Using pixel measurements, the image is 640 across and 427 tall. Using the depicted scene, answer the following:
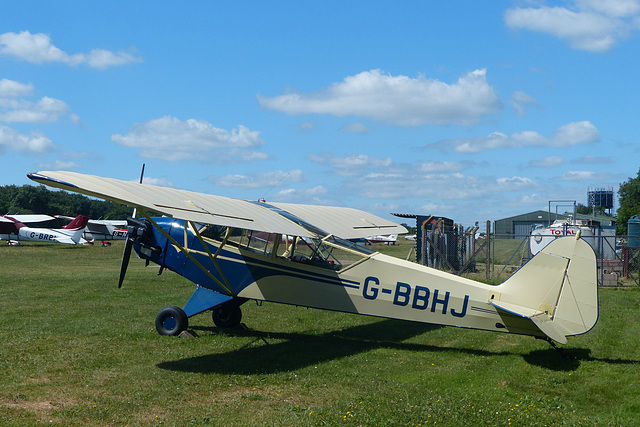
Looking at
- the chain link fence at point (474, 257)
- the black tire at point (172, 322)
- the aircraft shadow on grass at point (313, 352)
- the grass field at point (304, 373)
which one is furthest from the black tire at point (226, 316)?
the chain link fence at point (474, 257)

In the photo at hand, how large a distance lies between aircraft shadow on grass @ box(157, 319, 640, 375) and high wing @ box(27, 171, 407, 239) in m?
1.82

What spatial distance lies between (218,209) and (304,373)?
2826 mm

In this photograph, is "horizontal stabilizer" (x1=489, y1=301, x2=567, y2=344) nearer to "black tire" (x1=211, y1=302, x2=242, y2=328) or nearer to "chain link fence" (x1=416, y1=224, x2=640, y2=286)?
"black tire" (x1=211, y1=302, x2=242, y2=328)

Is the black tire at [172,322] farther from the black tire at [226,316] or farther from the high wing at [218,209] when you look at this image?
the high wing at [218,209]

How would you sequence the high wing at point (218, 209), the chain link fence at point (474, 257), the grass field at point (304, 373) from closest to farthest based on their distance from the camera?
1. the grass field at point (304, 373)
2. the high wing at point (218, 209)
3. the chain link fence at point (474, 257)

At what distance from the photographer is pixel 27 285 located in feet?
51.5

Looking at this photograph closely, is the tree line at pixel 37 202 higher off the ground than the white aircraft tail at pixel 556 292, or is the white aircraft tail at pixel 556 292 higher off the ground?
the tree line at pixel 37 202

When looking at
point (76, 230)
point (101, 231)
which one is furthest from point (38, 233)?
point (101, 231)

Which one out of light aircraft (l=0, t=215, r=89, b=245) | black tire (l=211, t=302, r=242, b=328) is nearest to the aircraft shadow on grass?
black tire (l=211, t=302, r=242, b=328)

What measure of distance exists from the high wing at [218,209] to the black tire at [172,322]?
1944mm

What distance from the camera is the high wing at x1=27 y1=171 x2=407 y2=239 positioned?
674cm

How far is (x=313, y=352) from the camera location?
8.36m

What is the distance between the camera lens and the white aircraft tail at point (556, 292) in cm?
727

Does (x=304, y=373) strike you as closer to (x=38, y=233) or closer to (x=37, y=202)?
(x=38, y=233)
